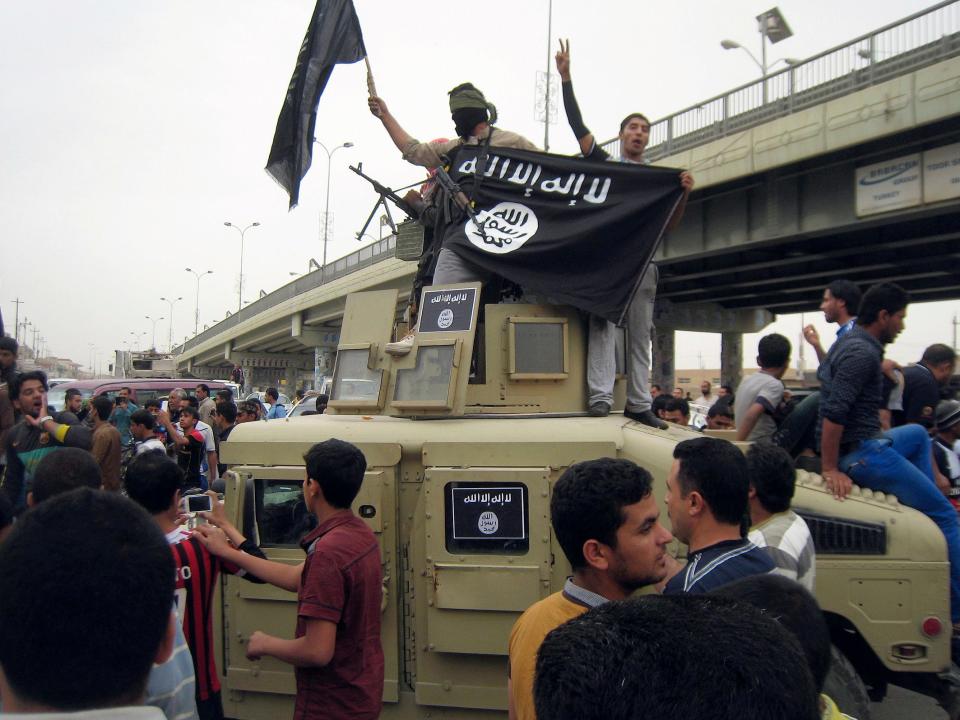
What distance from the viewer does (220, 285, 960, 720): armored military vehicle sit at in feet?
12.3

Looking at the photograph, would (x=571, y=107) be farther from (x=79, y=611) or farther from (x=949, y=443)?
(x=79, y=611)

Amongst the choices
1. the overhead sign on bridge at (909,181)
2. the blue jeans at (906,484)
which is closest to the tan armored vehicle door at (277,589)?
the blue jeans at (906,484)

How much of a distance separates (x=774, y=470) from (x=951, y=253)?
1723cm

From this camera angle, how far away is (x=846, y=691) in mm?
3500

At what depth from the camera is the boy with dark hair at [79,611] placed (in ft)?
4.18

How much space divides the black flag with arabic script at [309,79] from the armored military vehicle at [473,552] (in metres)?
2.25

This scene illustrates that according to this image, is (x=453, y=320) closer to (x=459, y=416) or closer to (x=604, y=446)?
(x=459, y=416)

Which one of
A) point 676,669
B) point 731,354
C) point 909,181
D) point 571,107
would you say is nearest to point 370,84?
A: point 571,107

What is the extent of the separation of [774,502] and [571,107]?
117 inches

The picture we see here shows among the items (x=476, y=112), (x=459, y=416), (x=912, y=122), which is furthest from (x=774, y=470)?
(x=912, y=122)

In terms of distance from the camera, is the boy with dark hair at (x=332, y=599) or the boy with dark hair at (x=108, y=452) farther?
the boy with dark hair at (x=108, y=452)

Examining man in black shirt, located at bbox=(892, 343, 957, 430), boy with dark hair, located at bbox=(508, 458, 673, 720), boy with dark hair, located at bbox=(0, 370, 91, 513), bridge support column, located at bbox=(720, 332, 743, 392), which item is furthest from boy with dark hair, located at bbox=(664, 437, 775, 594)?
bridge support column, located at bbox=(720, 332, 743, 392)

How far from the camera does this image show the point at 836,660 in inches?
139

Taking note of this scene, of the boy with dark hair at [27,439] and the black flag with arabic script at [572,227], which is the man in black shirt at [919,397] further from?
the boy with dark hair at [27,439]
